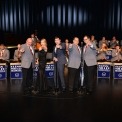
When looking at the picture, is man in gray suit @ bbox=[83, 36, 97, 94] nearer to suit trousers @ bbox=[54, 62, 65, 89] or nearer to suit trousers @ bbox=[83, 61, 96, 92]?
suit trousers @ bbox=[83, 61, 96, 92]

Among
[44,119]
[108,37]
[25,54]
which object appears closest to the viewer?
[44,119]

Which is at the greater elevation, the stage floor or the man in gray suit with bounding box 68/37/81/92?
the man in gray suit with bounding box 68/37/81/92

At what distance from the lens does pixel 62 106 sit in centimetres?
760

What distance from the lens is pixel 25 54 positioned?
8523mm

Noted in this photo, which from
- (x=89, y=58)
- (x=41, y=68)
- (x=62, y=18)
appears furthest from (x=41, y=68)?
(x=62, y=18)

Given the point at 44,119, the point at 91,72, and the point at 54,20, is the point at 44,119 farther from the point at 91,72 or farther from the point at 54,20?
the point at 54,20

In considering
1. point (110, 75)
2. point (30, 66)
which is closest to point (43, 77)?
point (30, 66)

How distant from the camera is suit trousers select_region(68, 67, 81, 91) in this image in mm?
8711

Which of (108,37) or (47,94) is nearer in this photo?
(47,94)

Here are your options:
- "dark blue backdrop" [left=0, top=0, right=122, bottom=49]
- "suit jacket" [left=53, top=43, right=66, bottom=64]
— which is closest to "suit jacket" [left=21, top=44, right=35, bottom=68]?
"suit jacket" [left=53, top=43, right=66, bottom=64]

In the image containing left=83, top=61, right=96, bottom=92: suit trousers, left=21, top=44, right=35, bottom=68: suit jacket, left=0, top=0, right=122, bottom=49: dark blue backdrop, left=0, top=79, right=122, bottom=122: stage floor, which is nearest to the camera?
left=0, top=79, right=122, bottom=122: stage floor

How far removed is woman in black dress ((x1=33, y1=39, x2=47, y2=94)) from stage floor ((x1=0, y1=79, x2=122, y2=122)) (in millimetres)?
272

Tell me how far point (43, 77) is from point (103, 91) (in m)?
1.66

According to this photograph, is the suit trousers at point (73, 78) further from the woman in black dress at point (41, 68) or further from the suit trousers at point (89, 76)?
the woman in black dress at point (41, 68)
